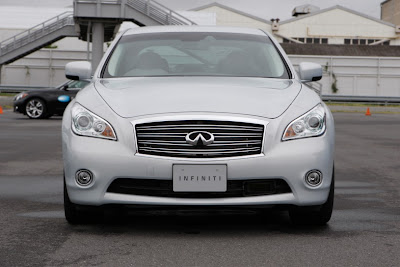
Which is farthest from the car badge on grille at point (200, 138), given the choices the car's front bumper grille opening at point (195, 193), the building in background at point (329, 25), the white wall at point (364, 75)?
the building in background at point (329, 25)

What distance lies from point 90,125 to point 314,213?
1.81m

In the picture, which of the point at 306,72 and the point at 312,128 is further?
the point at 306,72

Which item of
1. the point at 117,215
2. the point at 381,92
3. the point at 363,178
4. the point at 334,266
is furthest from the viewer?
the point at 381,92

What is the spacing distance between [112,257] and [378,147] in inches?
411

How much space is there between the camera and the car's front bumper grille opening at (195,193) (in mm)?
5180

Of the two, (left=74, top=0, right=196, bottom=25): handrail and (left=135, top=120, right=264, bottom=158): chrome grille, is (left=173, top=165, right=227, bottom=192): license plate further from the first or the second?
(left=74, top=0, right=196, bottom=25): handrail

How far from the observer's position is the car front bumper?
5.09 m

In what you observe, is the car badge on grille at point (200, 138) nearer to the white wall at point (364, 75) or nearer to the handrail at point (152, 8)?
the handrail at point (152, 8)

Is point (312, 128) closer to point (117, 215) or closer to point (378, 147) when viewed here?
point (117, 215)

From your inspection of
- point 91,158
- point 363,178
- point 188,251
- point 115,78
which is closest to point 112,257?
point 188,251

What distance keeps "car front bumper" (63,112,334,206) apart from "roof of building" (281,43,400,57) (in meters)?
51.8

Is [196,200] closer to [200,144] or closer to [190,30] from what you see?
[200,144]

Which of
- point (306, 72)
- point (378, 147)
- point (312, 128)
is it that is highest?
point (306, 72)

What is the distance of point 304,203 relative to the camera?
5336 mm
